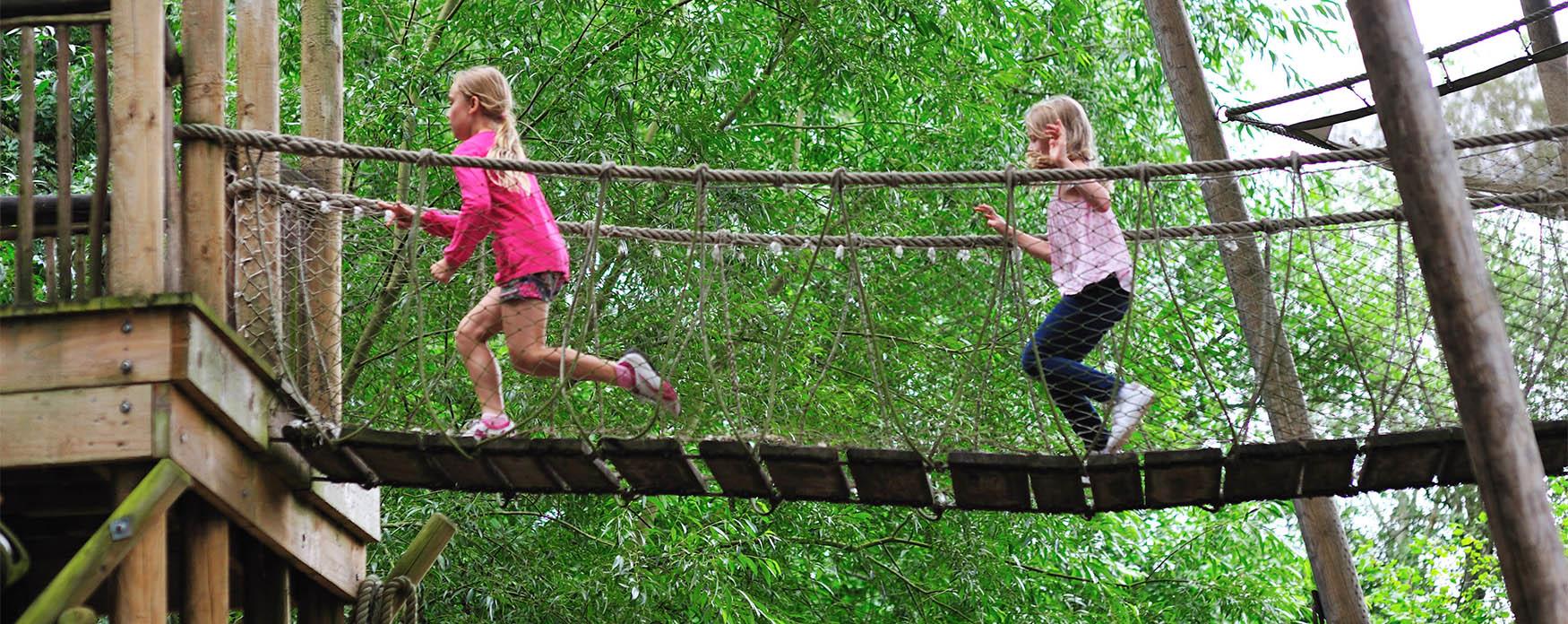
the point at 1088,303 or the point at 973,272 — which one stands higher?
the point at 973,272

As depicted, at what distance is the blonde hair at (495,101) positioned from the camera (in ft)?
12.9

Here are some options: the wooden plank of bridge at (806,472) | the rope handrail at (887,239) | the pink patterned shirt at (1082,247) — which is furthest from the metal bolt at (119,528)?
the pink patterned shirt at (1082,247)

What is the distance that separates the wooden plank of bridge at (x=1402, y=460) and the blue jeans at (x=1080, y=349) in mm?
610

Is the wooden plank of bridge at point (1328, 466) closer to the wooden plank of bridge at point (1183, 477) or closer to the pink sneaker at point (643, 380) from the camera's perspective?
the wooden plank of bridge at point (1183, 477)

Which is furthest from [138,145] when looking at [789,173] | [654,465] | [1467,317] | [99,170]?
[1467,317]

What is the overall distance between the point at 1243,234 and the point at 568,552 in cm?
330

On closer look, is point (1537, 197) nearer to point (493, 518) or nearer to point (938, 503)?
point (938, 503)

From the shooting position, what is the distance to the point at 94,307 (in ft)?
10.8

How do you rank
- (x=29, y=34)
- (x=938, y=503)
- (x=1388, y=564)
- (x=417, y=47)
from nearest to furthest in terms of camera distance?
1. (x=29, y=34)
2. (x=938, y=503)
3. (x=417, y=47)
4. (x=1388, y=564)

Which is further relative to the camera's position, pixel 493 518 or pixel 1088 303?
pixel 493 518

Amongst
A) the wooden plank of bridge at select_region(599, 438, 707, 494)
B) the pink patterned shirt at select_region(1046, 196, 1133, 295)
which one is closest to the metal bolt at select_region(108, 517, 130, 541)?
the wooden plank of bridge at select_region(599, 438, 707, 494)

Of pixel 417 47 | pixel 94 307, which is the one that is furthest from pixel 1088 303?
pixel 417 47

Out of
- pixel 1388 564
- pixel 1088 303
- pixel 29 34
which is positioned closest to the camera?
pixel 29 34

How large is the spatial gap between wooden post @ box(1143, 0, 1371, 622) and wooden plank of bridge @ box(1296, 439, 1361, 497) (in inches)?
65.5
